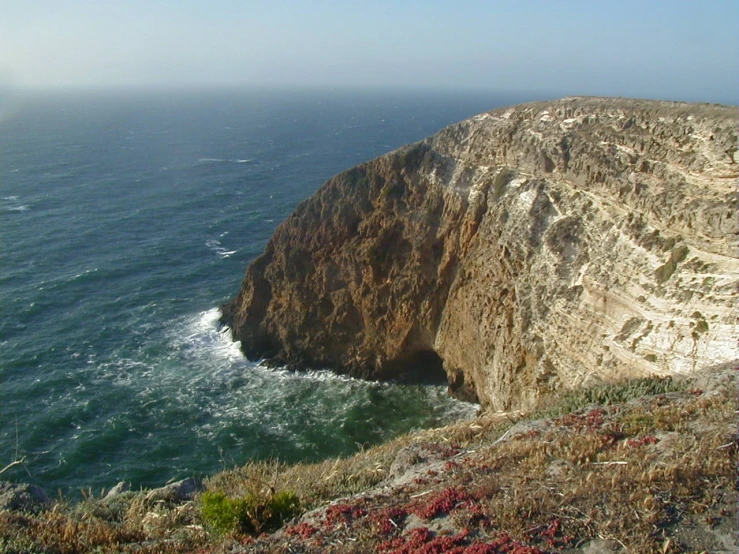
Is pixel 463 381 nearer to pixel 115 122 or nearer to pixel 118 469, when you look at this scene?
pixel 118 469

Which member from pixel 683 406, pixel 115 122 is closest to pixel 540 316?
pixel 683 406

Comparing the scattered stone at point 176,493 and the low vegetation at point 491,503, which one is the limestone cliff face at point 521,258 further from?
the scattered stone at point 176,493

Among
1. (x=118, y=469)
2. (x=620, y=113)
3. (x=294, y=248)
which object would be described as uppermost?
(x=620, y=113)

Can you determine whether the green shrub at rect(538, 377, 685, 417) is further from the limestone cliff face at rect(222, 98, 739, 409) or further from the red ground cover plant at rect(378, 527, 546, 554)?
the red ground cover plant at rect(378, 527, 546, 554)

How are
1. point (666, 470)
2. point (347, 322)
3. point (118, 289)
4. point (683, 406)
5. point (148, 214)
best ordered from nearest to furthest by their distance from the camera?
point (666, 470) → point (683, 406) → point (347, 322) → point (118, 289) → point (148, 214)

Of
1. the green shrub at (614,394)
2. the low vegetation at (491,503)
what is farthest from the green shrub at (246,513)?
the green shrub at (614,394)

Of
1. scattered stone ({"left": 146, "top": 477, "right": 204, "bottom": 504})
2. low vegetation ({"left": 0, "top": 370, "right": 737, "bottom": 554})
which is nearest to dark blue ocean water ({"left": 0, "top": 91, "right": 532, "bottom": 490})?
scattered stone ({"left": 146, "top": 477, "right": 204, "bottom": 504})

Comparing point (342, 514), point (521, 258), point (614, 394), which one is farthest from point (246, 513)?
point (521, 258)

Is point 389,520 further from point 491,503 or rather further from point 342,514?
point 491,503
